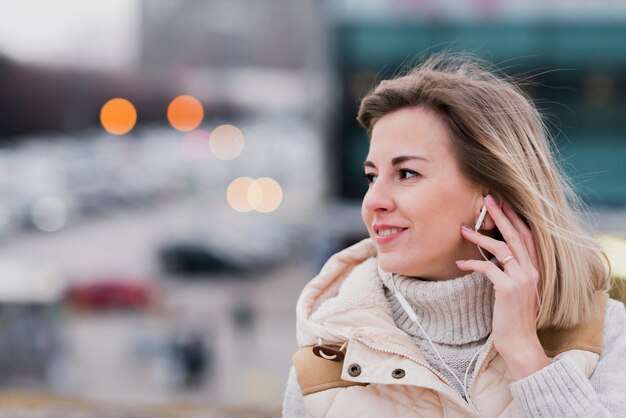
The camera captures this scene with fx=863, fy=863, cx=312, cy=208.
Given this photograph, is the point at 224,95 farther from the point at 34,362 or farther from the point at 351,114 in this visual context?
the point at 34,362

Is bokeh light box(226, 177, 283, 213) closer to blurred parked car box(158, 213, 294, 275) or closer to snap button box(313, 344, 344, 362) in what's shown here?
blurred parked car box(158, 213, 294, 275)

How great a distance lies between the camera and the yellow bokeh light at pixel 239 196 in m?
42.9

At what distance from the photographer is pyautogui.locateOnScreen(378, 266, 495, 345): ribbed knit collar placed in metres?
1.93

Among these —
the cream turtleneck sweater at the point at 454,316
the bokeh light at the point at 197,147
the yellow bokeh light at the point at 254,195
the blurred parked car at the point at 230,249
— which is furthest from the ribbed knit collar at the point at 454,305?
the bokeh light at the point at 197,147

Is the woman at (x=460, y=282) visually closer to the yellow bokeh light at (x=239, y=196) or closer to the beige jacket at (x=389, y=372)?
the beige jacket at (x=389, y=372)

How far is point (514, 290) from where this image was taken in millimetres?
1860

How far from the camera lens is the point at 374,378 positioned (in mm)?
1842

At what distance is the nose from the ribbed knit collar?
19 centimetres

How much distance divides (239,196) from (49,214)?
29.9 ft

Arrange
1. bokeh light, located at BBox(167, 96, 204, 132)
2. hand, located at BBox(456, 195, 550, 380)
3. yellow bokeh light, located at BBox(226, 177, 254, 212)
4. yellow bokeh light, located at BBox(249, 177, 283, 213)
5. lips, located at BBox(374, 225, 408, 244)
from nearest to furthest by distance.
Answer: hand, located at BBox(456, 195, 550, 380) < lips, located at BBox(374, 225, 408, 244) < bokeh light, located at BBox(167, 96, 204, 132) < yellow bokeh light, located at BBox(249, 177, 283, 213) < yellow bokeh light, located at BBox(226, 177, 254, 212)

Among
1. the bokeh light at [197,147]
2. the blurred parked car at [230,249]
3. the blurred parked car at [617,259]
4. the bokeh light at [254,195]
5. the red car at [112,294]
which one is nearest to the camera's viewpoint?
the blurred parked car at [617,259]

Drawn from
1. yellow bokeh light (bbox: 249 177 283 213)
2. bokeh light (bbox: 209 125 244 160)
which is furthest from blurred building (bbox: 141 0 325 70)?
yellow bokeh light (bbox: 249 177 283 213)

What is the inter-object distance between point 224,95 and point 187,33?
7335mm

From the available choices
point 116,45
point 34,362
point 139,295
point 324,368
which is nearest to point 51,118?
point 116,45
